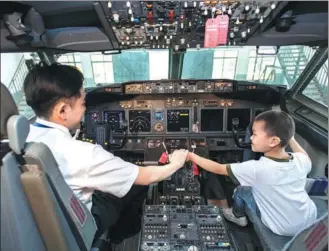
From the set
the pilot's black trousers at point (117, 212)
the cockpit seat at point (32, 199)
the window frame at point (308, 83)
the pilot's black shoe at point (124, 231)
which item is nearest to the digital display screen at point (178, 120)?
the pilot's black trousers at point (117, 212)

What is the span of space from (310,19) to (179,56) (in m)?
1.46

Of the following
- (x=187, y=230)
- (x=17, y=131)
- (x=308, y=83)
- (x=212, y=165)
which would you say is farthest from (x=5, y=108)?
(x=308, y=83)

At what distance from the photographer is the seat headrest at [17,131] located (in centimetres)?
78

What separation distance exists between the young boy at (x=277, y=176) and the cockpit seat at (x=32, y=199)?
751 millimetres

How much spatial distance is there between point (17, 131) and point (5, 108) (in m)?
0.08

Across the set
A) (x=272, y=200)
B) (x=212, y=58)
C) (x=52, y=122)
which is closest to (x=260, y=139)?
(x=272, y=200)

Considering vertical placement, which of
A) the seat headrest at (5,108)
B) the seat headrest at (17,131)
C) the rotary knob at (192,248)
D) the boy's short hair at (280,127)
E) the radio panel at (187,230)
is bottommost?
the radio panel at (187,230)

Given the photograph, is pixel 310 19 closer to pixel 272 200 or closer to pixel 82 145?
pixel 272 200

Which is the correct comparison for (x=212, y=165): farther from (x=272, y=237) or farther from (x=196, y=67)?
(x=196, y=67)

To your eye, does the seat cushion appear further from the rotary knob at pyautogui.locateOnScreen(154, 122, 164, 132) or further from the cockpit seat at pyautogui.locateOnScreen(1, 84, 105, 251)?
the rotary knob at pyautogui.locateOnScreen(154, 122, 164, 132)

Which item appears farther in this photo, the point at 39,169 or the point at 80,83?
the point at 80,83

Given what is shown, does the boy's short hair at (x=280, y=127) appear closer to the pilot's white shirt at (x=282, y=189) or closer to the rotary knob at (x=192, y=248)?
the pilot's white shirt at (x=282, y=189)

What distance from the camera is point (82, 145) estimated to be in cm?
109

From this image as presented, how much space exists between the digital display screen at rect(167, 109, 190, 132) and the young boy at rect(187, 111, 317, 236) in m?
1.67
